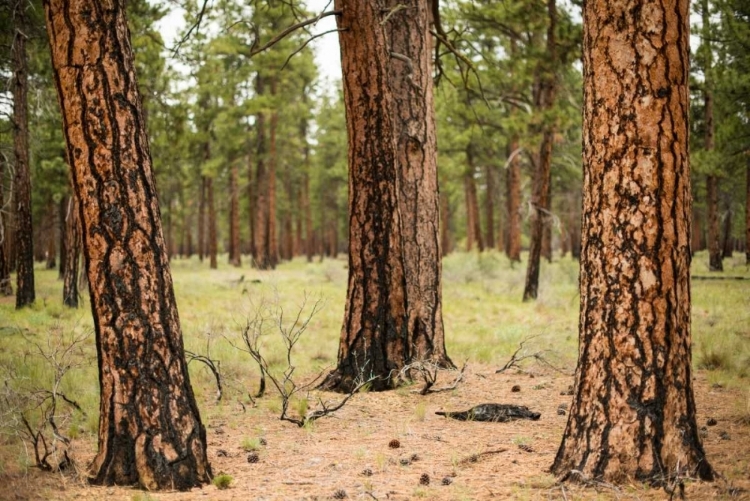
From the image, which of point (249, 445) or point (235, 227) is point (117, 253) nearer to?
point (249, 445)

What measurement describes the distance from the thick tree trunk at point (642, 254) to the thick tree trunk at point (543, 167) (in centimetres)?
1025

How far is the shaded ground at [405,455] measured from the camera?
3.79m

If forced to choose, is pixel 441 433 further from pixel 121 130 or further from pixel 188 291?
pixel 188 291

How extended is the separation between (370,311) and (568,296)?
10.5m

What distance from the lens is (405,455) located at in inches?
183

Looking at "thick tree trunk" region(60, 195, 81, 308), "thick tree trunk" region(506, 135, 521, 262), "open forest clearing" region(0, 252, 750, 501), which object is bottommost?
"open forest clearing" region(0, 252, 750, 501)

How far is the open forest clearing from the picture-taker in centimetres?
388

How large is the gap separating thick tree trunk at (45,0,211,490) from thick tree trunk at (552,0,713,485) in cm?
264

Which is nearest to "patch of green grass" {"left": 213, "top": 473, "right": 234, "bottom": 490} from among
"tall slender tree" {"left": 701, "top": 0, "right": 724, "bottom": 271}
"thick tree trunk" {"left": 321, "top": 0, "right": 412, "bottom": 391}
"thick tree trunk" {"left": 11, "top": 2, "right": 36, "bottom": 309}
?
"thick tree trunk" {"left": 321, "top": 0, "right": 412, "bottom": 391}

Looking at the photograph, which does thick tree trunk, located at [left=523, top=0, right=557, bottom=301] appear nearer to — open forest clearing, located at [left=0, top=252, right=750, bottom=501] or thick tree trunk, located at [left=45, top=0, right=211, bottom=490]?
open forest clearing, located at [left=0, top=252, right=750, bottom=501]

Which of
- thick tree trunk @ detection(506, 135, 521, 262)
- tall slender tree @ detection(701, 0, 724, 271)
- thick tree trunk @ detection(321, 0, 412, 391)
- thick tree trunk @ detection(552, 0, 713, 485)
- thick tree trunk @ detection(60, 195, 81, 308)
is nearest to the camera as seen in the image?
thick tree trunk @ detection(552, 0, 713, 485)

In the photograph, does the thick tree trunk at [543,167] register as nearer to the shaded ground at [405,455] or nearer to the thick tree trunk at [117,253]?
the shaded ground at [405,455]

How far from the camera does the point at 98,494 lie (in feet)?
12.4

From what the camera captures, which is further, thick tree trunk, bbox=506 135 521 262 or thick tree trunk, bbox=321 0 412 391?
thick tree trunk, bbox=506 135 521 262
